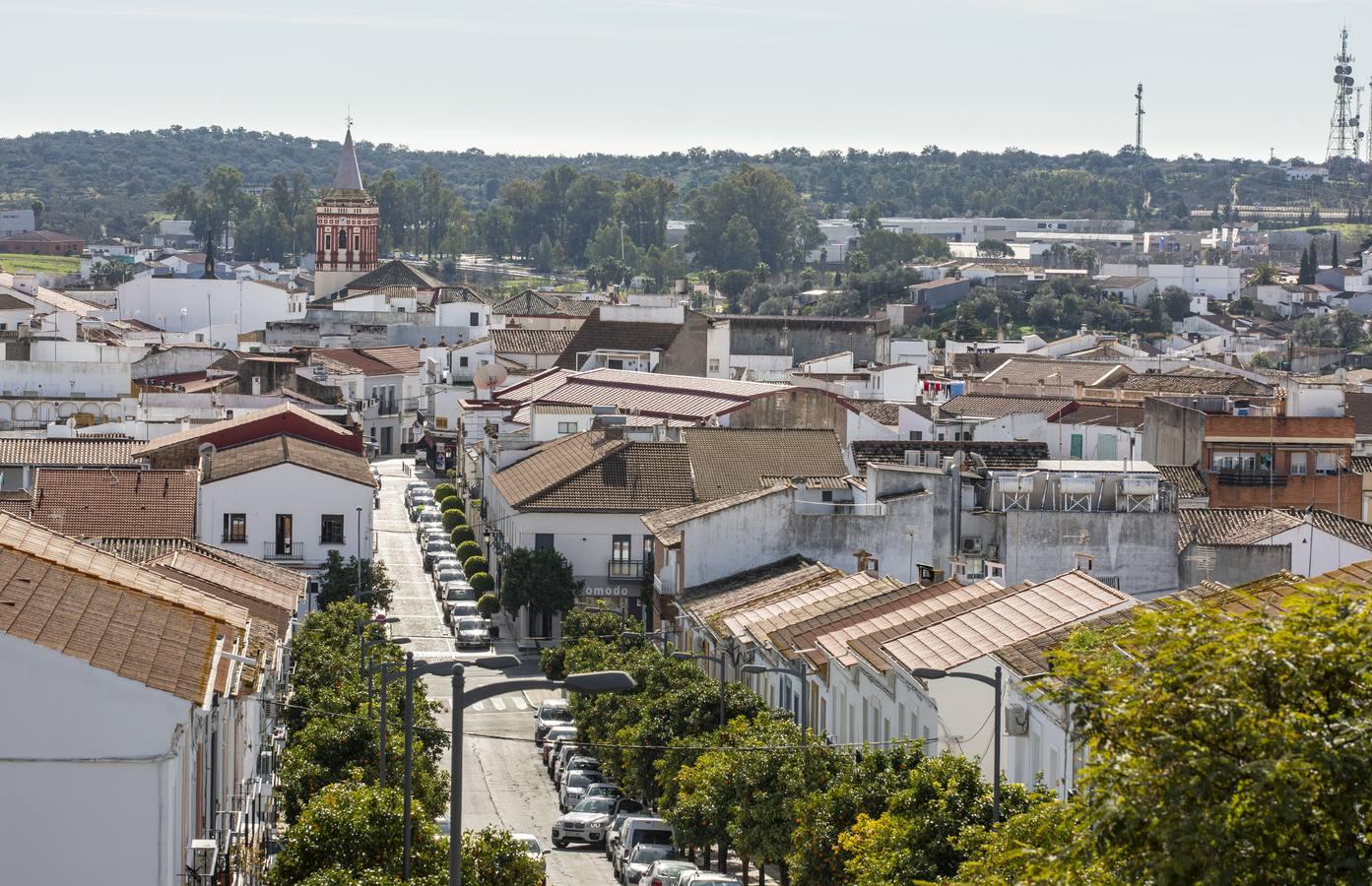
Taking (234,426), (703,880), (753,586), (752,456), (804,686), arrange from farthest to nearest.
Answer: (234,426) < (752,456) < (753,586) < (804,686) < (703,880)

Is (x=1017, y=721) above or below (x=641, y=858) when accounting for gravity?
above

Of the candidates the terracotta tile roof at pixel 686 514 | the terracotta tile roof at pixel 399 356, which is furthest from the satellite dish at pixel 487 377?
the terracotta tile roof at pixel 686 514

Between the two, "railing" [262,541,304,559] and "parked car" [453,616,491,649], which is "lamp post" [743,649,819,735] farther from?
"railing" [262,541,304,559]

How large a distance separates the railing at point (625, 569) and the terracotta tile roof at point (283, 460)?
7.20 m

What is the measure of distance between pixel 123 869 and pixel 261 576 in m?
26.5

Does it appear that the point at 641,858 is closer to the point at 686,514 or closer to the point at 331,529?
the point at 686,514

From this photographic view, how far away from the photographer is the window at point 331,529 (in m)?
68.9

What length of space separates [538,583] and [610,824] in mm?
22649

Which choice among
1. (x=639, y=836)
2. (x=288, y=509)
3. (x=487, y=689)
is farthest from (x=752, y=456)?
(x=487, y=689)

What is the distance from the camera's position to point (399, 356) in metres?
128

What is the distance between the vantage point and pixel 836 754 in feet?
123

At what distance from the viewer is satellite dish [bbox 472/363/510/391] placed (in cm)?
10875

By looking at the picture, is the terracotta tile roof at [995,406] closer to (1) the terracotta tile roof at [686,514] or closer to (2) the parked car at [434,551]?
(2) the parked car at [434,551]

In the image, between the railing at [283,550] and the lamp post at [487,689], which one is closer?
the lamp post at [487,689]
